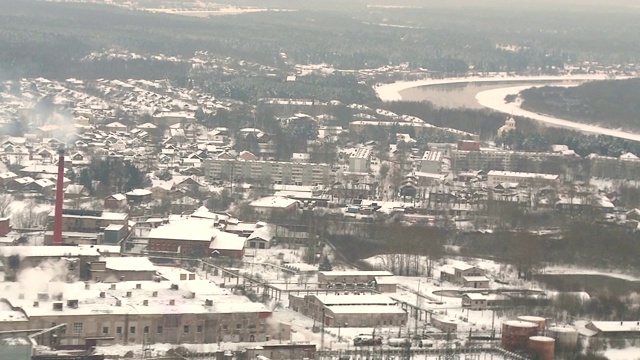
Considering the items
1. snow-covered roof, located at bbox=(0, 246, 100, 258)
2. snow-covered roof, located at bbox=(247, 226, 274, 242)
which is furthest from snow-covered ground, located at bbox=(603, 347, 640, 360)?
snow-covered roof, located at bbox=(247, 226, 274, 242)

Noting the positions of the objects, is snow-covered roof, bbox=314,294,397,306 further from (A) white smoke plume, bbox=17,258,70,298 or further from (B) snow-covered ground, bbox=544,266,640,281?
(B) snow-covered ground, bbox=544,266,640,281

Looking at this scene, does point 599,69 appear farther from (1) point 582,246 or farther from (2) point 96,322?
(2) point 96,322

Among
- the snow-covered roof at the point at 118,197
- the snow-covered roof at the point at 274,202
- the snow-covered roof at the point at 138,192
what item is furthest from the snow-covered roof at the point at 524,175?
the snow-covered roof at the point at 118,197

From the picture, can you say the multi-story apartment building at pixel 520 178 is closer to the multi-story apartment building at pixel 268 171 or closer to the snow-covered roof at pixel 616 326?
the multi-story apartment building at pixel 268 171

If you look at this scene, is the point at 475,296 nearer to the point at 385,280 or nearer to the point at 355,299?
the point at 385,280

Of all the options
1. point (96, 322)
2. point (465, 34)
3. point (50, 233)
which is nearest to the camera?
point (96, 322)

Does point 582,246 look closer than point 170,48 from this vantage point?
Yes

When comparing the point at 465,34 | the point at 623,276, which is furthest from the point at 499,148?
the point at 465,34
